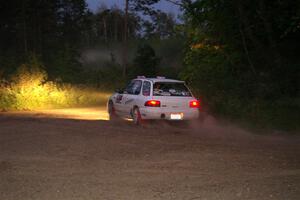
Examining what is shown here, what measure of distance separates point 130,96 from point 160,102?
1470 mm

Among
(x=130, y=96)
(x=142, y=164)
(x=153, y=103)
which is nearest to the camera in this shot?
(x=142, y=164)

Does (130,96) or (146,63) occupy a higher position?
(146,63)

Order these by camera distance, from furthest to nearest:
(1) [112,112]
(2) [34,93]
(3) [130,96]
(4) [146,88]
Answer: (2) [34,93] < (1) [112,112] < (3) [130,96] < (4) [146,88]

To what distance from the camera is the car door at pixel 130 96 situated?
59.1 feet

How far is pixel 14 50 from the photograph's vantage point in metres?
62.8

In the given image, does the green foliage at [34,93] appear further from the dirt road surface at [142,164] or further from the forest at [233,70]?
the dirt road surface at [142,164]

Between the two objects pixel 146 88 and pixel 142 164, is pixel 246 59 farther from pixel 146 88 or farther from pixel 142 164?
pixel 142 164

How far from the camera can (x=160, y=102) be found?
1719 cm

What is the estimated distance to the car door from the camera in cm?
1800

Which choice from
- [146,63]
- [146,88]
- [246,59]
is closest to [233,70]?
[246,59]

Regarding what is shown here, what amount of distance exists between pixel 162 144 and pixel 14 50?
52564 mm

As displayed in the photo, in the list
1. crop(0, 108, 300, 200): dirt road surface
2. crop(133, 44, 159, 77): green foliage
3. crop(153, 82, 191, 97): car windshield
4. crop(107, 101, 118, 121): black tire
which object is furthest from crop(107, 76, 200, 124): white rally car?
crop(133, 44, 159, 77): green foliage

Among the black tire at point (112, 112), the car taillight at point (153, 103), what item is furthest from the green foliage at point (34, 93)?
the car taillight at point (153, 103)

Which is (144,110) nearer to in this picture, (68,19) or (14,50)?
(14,50)
